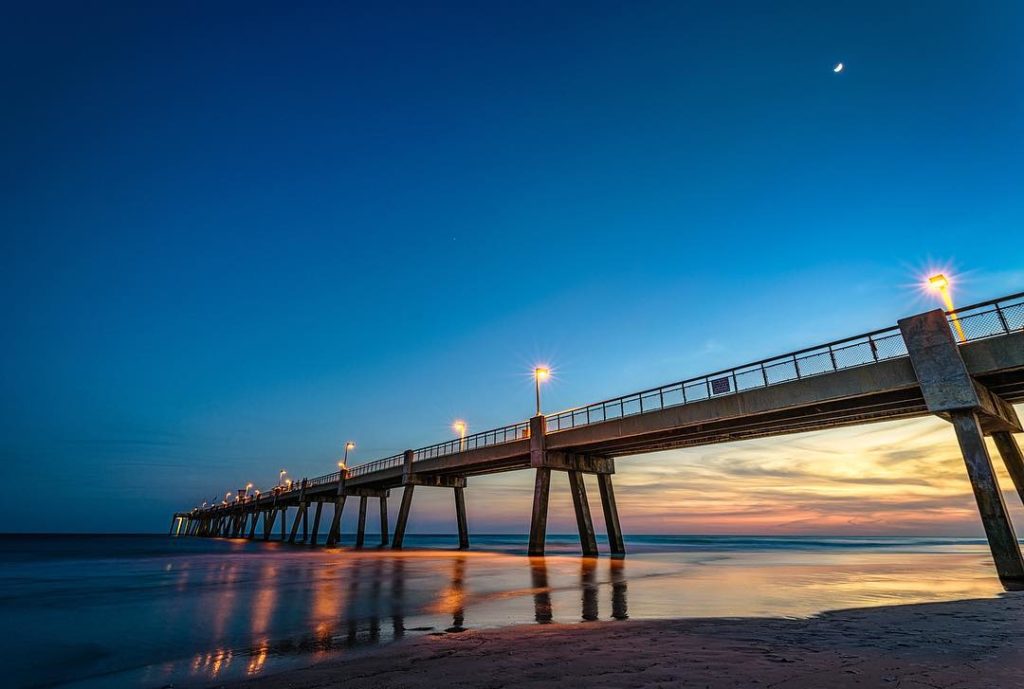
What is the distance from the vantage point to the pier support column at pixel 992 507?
587 inches

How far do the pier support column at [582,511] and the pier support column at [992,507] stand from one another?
2149cm

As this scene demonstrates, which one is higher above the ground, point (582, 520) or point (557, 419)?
point (557, 419)

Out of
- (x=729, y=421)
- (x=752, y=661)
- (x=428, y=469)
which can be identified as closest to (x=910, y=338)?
(x=729, y=421)

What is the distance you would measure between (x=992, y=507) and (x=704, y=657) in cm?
1704

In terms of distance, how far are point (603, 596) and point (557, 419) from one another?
19172mm

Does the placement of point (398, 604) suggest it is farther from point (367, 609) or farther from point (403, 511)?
point (403, 511)

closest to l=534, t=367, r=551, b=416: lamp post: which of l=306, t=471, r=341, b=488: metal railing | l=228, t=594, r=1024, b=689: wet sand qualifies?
l=228, t=594, r=1024, b=689: wet sand

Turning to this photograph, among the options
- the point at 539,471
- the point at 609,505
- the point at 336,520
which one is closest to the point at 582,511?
the point at 609,505

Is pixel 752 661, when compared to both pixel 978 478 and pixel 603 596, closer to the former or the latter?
pixel 603 596

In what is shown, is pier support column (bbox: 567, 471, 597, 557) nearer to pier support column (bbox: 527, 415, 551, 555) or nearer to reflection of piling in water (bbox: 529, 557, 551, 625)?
pier support column (bbox: 527, 415, 551, 555)

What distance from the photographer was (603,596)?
12.6 meters

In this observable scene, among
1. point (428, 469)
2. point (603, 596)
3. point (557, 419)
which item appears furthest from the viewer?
point (428, 469)

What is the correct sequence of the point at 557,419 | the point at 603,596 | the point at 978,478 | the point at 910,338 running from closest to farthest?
the point at 603,596 < the point at 978,478 < the point at 910,338 < the point at 557,419

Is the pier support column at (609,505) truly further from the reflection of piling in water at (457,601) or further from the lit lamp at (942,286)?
the lit lamp at (942,286)
